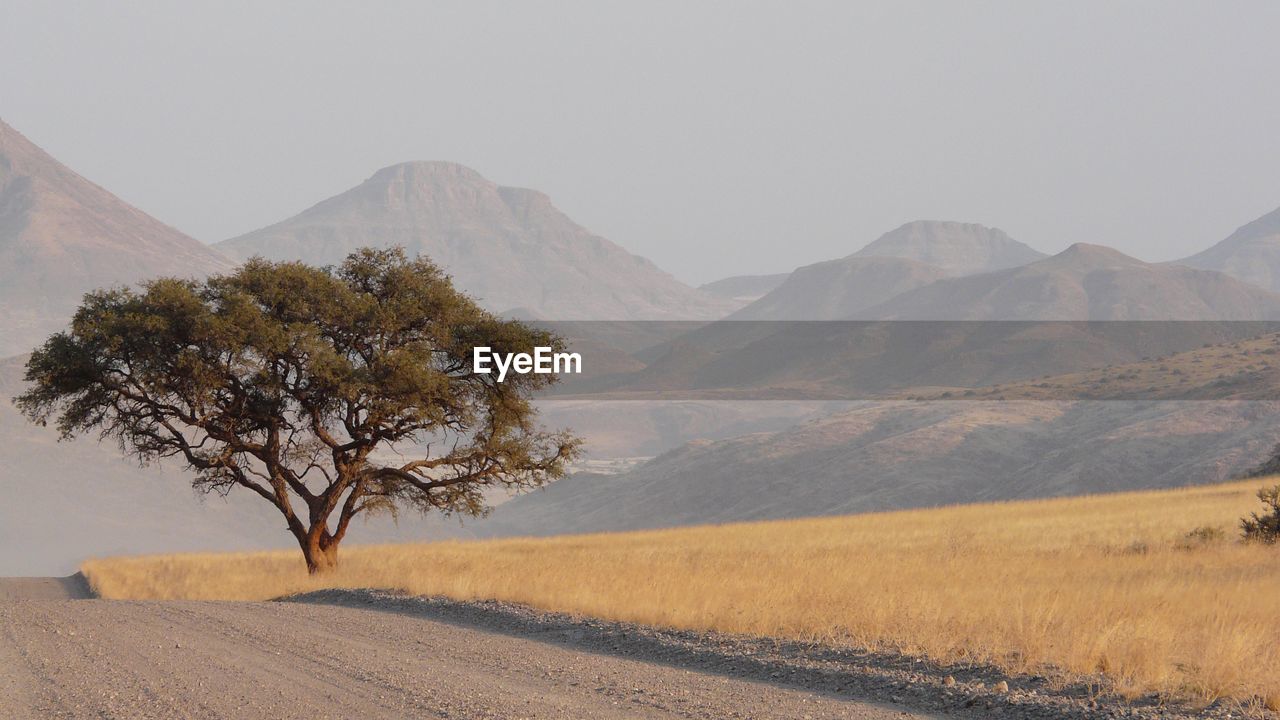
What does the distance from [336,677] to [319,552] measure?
2297cm

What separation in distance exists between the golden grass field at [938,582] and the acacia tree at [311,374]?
2849 millimetres

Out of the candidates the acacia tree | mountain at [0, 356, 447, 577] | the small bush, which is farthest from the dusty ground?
mountain at [0, 356, 447, 577]

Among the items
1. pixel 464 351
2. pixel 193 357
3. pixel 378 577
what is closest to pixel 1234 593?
pixel 378 577

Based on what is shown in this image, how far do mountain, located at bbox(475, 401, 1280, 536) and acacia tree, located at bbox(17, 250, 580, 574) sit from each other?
7037 centimetres

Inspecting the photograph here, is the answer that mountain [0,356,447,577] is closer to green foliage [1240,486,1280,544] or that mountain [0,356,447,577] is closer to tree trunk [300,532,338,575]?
tree trunk [300,532,338,575]

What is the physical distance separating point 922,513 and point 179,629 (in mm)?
39499

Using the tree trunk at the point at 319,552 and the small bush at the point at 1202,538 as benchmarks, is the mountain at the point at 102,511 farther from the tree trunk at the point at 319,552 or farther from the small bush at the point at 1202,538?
the small bush at the point at 1202,538

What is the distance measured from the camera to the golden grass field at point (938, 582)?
47.0 ft

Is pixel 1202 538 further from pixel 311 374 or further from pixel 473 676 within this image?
pixel 473 676

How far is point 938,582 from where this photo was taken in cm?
2384

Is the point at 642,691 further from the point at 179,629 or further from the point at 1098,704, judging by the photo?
the point at 179,629

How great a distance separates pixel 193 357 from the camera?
32.1 meters

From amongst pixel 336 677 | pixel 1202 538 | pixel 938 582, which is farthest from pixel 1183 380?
pixel 336 677

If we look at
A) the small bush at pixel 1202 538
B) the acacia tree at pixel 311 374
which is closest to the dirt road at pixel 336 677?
the acacia tree at pixel 311 374
